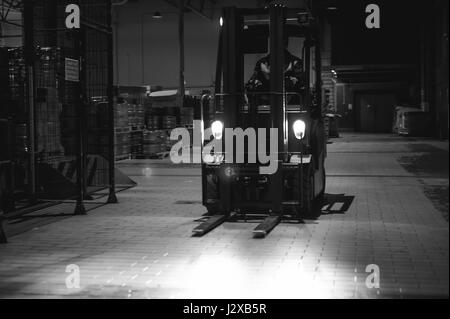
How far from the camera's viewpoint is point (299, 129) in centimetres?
980

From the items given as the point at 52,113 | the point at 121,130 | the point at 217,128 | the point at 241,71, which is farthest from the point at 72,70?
the point at 121,130

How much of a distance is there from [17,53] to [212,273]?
7.39 m

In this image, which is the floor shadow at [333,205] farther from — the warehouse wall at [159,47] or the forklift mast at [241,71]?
the warehouse wall at [159,47]

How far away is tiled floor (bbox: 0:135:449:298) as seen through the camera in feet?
18.9

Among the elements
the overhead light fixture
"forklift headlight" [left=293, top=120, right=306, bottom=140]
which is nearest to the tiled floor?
"forklift headlight" [left=293, top=120, right=306, bottom=140]

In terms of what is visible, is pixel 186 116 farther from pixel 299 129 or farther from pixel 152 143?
pixel 299 129

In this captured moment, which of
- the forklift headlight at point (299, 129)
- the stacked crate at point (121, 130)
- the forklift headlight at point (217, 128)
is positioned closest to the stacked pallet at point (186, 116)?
the stacked crate at point (121, 130)

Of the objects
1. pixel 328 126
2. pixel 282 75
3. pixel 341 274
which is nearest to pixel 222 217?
pixel 282 75

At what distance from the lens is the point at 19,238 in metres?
8.59

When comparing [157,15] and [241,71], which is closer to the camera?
[241,71]

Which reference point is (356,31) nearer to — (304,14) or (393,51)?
(393,51)

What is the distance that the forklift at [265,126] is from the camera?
9562mm

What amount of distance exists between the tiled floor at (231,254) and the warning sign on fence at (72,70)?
2.19 m

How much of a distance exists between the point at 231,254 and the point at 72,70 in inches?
181
